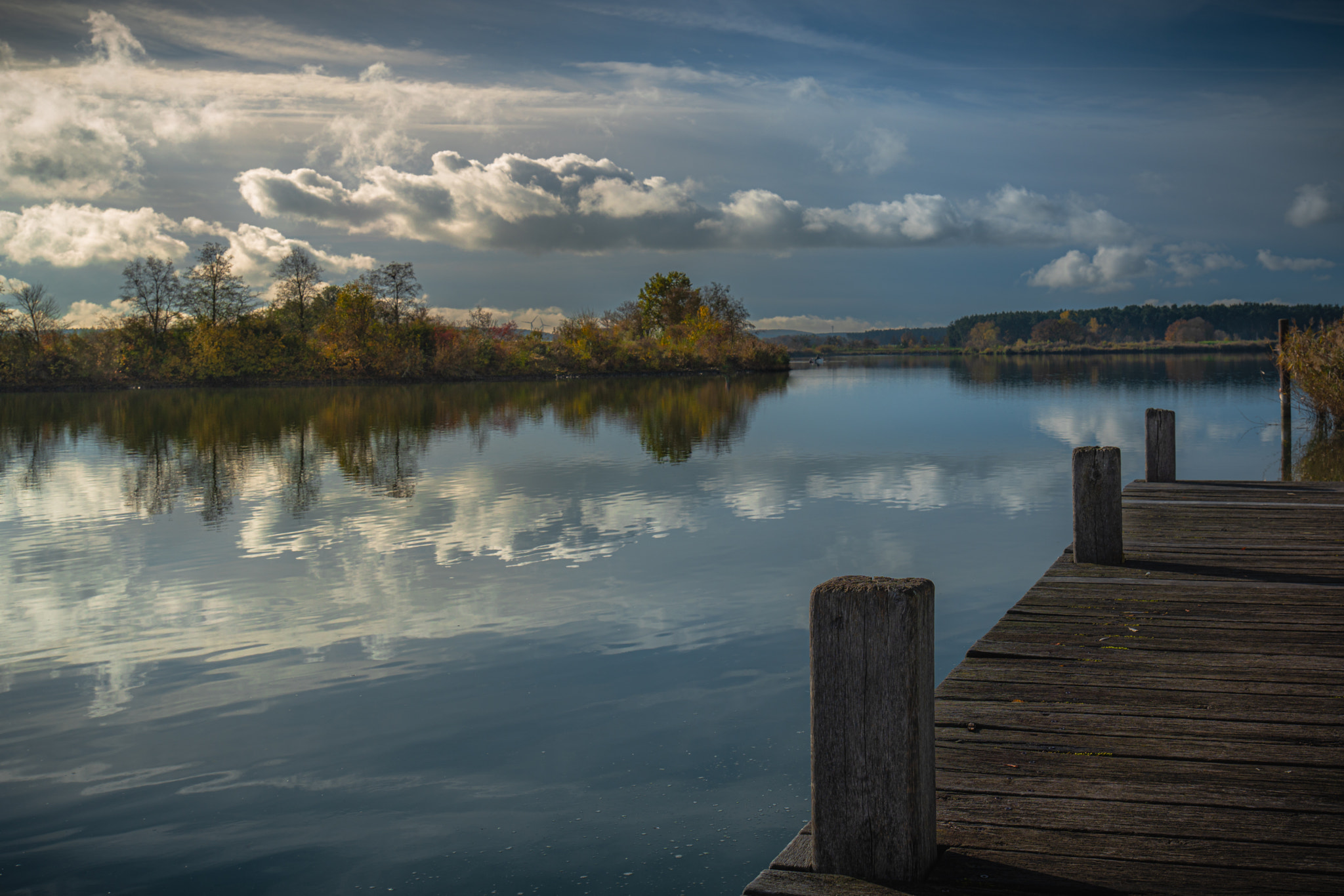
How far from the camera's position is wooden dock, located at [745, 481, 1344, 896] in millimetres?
2953

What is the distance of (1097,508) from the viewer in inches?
289

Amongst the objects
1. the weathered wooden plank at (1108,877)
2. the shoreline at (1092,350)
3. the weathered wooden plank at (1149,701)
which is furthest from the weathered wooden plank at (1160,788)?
Answer: the shoreline at (1092,350)

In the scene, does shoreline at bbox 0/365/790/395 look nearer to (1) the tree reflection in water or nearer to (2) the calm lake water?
(1) the tree reflection in water

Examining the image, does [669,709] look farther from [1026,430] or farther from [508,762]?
[1026,430]

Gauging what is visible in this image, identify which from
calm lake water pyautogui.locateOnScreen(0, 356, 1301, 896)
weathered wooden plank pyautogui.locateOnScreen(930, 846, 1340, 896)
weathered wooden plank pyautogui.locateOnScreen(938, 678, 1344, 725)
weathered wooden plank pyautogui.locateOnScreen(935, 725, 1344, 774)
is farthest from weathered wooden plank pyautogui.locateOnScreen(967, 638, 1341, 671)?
weathered wooden plank pyautogui.locateOnScreen(930, 846, 1340, 896)

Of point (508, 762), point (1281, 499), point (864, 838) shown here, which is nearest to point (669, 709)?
point (508, 762)

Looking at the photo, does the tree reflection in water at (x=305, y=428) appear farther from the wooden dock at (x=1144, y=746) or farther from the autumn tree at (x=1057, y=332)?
the autumn tree at (x=1057, y=332)

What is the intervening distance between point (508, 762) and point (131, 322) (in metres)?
75.0

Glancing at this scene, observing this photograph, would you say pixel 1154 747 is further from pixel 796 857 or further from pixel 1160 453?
pixel 1160 453

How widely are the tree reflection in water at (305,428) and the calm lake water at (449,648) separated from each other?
1.03 ft

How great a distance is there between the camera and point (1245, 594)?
6.43m

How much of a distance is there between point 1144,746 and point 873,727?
71.7 inches

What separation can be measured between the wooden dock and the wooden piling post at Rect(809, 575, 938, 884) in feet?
0.45

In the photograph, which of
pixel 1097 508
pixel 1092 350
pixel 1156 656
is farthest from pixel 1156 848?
pixel 1092 350
